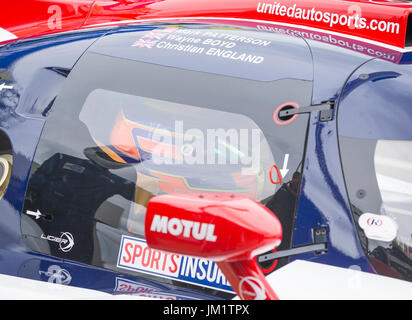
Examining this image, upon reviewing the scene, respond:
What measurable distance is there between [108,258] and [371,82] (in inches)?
42.6

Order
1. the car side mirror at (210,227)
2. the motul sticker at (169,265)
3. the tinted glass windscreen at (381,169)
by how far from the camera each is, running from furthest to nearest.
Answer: the motul sticker at (169,265)
the tinted glass windscreen at (381,169)
the car side mirror at (210,227)

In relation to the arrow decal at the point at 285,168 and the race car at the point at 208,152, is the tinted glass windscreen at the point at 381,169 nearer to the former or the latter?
the race car at the point at 208,152

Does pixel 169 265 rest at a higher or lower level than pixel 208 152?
lower

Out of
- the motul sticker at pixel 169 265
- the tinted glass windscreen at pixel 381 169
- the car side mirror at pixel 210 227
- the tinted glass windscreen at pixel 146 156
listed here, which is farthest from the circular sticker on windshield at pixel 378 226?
the car side mirror at pixel 210 227

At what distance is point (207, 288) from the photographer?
220 centimetres

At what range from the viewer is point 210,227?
4.96ft

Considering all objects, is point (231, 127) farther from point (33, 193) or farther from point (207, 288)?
point (33, 193)

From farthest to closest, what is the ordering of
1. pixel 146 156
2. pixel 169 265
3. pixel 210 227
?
pixel 146 156 → pixel 169 265 → pixel 210 227

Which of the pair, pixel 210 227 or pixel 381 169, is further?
pixel 381 169

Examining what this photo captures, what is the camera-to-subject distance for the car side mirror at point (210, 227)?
1.50m

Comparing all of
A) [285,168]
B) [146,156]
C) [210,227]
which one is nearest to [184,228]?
[210,227]

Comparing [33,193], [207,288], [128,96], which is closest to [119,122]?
[128,96]

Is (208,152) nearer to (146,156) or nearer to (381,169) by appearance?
(146,156)

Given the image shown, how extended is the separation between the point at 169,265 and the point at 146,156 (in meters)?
0.39
